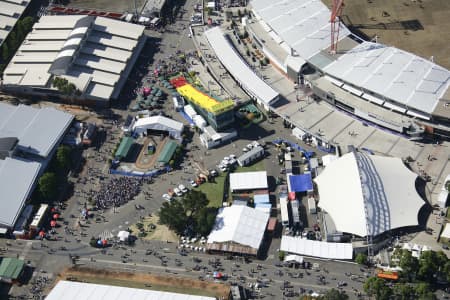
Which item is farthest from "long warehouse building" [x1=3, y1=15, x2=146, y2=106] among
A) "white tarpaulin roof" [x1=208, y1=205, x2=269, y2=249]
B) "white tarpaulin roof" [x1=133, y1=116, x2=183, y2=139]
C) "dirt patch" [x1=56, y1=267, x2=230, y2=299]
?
"dirt patch" [x1=56, y1=267, x2=230, y2=299]

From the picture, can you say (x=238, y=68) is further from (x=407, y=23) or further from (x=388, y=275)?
(x=388, y=275)

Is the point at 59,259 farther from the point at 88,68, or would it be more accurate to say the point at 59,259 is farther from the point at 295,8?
the point at 295,8

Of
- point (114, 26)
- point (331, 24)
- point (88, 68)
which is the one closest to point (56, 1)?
point (114, 26)

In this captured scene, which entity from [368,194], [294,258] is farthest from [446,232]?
[294,258]

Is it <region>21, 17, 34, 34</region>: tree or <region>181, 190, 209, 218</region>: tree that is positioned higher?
<region>21, 17, 34, 34</region>: tree

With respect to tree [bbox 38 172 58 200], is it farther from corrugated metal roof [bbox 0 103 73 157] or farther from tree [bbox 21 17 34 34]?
tree [bbox 21 17 34 34]

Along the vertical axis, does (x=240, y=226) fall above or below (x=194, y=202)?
below
